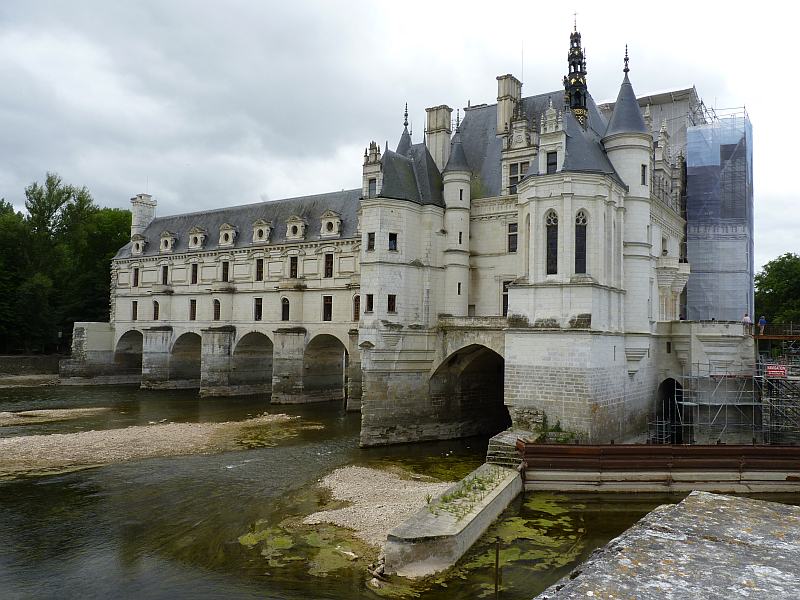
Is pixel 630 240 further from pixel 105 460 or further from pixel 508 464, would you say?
pixel 105 460

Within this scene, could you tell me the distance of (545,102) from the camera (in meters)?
29.2

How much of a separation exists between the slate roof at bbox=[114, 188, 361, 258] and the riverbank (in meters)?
14.0

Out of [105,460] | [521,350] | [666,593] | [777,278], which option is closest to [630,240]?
[521,350]

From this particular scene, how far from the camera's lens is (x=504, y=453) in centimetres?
1922

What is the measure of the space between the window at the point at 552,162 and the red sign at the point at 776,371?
37.0 ft

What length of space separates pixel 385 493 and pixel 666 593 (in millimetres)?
12689

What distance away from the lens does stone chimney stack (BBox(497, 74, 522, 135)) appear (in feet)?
95.2

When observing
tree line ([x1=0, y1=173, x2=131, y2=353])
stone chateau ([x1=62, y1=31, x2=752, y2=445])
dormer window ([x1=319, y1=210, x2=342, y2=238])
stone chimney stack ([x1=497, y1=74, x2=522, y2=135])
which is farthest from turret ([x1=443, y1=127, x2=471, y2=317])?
tree line ([x1=0, y1=173, x2=131, y2=353])

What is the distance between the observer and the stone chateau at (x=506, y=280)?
70.9ft

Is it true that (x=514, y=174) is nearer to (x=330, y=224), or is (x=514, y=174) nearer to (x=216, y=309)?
(x=330, y=224)

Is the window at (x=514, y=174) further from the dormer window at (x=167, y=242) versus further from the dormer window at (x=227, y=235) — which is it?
the dormer window at (x=167, y=242)

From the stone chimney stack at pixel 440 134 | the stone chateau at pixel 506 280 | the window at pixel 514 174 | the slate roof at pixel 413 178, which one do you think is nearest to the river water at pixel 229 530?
the stone chateau at pixel 506 280

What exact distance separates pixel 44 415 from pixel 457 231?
83.0ft

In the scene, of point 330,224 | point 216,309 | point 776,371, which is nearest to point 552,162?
point 776,371
